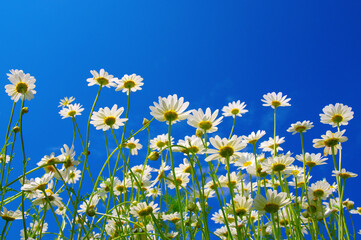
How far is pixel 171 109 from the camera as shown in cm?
125

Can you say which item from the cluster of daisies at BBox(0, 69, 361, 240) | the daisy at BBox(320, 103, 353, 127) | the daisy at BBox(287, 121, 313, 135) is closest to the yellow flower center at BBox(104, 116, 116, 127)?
the cluster of daisies at BBox(0, 69, 361, 240)

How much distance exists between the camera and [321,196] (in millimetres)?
1600

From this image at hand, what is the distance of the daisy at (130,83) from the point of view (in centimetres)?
189

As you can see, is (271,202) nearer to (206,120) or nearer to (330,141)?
(206,120)

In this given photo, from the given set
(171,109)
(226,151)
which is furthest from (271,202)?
(171,109)

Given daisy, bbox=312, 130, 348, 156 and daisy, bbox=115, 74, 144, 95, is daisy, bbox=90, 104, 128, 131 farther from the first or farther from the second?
daisy, bbox=312, 130, 348, 156

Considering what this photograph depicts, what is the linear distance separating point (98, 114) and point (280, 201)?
879 millimetres

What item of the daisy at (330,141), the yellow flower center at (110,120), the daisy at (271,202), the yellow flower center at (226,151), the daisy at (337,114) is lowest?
the daisy at (271,202)

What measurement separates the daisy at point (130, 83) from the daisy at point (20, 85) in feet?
1.78

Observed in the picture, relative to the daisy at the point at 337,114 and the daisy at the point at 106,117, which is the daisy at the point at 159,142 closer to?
the daisy at the point at 106,117

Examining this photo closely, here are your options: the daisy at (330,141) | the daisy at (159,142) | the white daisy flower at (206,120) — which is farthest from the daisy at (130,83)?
the daisy at (330,141)

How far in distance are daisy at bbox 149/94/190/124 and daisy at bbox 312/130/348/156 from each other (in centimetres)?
73

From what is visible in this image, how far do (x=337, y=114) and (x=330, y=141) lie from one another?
9.4 inches

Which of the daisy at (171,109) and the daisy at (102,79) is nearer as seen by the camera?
the daisy at (171,109)
